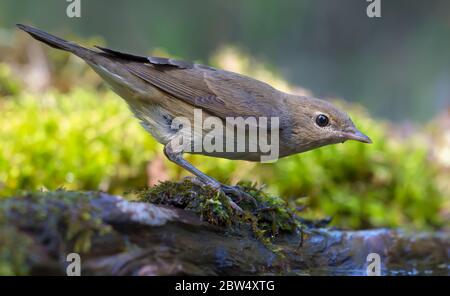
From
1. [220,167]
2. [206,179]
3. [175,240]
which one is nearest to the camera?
[175,240]

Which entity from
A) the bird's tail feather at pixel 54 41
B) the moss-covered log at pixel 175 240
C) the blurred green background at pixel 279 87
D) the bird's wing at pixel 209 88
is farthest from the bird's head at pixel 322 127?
the bird's tail feather at pixel 54 41

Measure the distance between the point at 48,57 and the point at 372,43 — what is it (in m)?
7.82

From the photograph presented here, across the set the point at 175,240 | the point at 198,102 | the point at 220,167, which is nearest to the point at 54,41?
the point at 198,102

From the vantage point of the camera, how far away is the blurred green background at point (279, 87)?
6.86m

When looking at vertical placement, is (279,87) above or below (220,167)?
above

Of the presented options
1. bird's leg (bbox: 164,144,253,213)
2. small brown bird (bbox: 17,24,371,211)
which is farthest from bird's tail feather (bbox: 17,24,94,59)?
bird's leg (bbox: 164,144,253,213)

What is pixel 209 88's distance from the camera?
177 inches

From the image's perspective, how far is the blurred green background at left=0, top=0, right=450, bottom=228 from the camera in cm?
686

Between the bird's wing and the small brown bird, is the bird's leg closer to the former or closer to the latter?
the small brown bird

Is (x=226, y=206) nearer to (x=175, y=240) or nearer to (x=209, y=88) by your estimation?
(x=175, y=240)

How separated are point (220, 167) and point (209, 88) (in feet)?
8.03

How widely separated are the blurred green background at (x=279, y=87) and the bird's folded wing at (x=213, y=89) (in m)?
0.78

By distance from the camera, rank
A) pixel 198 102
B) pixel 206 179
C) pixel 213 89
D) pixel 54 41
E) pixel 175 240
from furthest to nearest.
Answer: pixel 213 89
pixel 198 102
pixel 54 41
pixel 206 179
pixel 175 240
